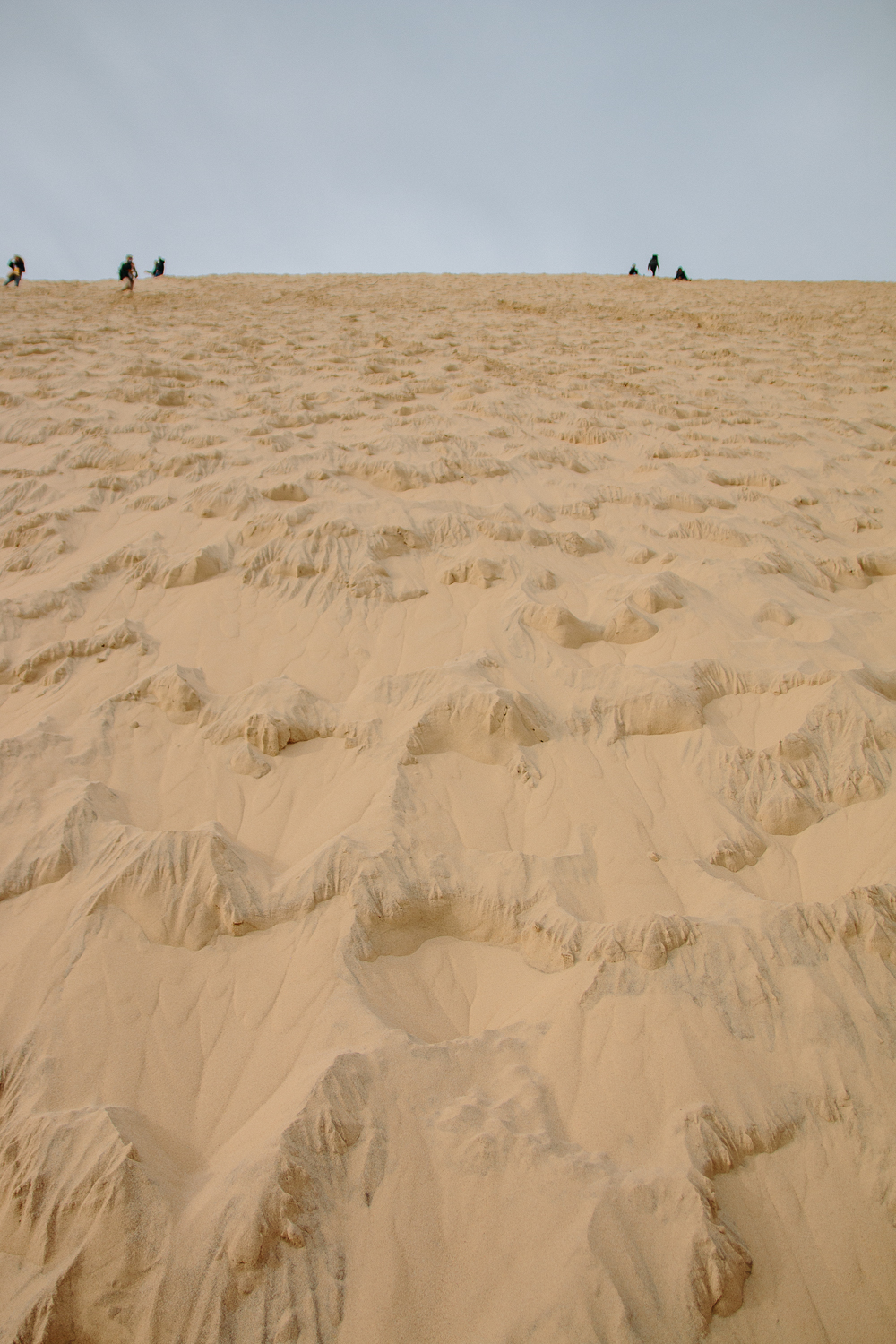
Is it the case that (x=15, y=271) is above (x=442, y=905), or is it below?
above

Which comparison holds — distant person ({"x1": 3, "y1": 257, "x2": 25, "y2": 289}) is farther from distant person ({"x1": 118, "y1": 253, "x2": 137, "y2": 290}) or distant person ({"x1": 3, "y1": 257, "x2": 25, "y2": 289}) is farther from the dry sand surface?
the dry sand surface

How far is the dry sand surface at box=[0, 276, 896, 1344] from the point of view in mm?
1354

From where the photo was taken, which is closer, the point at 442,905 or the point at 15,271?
the point at 442,905

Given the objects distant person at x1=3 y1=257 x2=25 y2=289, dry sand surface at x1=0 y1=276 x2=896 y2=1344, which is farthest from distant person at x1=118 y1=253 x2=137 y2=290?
dry sand surface at x1=0 y1=276 x2=896 y2=1344

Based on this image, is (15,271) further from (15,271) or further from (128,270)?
(128,270)

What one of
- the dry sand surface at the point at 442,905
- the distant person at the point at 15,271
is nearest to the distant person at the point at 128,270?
the distant person at the point at 15,271

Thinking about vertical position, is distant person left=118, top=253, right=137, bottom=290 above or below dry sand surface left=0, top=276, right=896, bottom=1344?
above

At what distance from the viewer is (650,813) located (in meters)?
2.48

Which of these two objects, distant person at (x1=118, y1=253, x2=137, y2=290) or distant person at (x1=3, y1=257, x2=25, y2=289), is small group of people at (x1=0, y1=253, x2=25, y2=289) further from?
distant person at (x1=118, y1=253, x2=137, y2=290)

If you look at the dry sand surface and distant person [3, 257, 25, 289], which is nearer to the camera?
the dry sand surface

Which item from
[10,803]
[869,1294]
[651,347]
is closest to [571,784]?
[869,1294]

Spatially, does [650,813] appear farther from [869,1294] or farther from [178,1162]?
[178,1162]

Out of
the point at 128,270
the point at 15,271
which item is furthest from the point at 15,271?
the point at 128,270

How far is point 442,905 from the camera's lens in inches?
83.4
